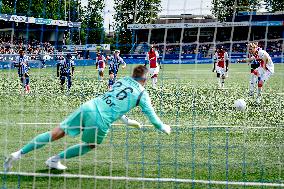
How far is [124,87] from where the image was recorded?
6.86m

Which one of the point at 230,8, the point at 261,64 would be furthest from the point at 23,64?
the point at 230,8

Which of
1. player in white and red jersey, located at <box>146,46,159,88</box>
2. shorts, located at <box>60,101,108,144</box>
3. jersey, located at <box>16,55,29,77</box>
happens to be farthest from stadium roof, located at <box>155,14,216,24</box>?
player in white and red jersey, located at <box>146,46,159,88</box>

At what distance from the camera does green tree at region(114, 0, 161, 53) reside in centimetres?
845

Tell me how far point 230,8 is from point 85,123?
3.68 metres

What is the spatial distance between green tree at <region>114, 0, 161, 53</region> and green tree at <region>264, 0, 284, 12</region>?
2222 millimetres

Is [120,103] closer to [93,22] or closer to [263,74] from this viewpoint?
[93,22]

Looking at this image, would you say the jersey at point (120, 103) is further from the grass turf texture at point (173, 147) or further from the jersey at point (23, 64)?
the jersey at point (23, 64)

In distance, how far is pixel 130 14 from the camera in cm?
868

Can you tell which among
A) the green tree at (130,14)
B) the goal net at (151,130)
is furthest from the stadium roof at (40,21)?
the green tree at (130,14)

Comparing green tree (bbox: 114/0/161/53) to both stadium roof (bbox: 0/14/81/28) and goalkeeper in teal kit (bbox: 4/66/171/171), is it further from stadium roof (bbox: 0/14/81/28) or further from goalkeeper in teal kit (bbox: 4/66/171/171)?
goalkeeper in teal kit (bbox: 4/66/171/171)

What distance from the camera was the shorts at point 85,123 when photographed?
6.72 meters

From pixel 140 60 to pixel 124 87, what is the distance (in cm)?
540

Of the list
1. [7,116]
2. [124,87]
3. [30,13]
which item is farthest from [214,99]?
[124,87]

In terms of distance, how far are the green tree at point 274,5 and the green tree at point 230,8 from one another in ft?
1.13
